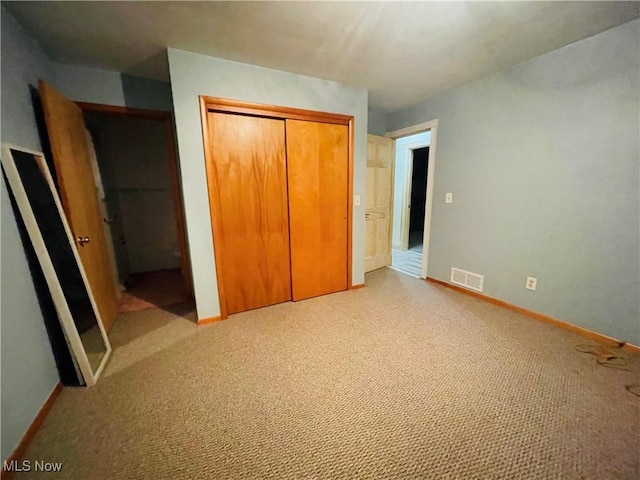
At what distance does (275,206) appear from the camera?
8.08ft

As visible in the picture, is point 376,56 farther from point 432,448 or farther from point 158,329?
point 158,329

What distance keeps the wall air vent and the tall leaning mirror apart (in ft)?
11.2

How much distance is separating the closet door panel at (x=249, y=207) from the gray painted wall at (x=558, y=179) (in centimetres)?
205

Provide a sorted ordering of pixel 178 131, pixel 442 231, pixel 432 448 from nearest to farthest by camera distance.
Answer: pixel 432 448 < pixel 178 131 < pixel 442 231

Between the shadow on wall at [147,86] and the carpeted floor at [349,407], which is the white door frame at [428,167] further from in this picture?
the shadow on wall at [147,86]

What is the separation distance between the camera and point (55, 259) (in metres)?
1.55

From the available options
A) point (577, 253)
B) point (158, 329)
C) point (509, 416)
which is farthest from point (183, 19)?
point (577, 253)

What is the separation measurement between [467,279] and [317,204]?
194 centimetres

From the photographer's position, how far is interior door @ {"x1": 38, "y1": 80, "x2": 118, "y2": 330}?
171 centimetres

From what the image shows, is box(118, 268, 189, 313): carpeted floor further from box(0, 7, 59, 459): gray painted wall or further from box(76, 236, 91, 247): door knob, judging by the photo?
box(0, 7, 59, 459): gray painted wall

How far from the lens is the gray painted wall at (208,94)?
1960mm

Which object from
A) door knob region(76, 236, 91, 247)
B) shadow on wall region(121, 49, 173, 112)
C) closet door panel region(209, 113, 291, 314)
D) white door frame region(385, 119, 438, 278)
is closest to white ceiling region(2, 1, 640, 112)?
shadow on wall region(121, 49, 173, 112)

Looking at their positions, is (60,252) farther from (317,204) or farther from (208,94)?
(317,204)

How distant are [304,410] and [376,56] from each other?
2.61 m
